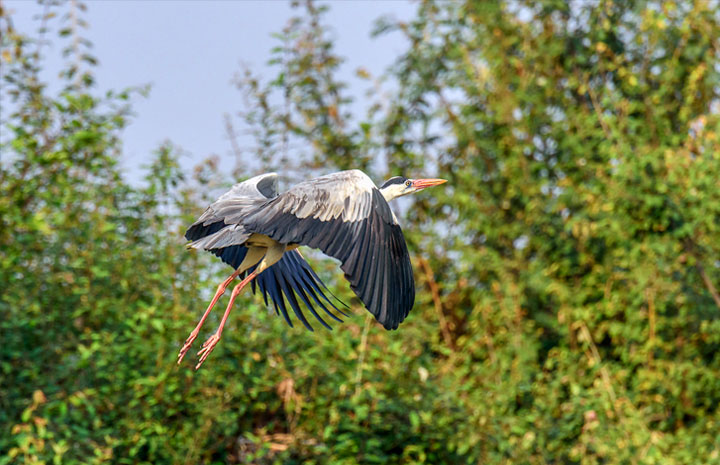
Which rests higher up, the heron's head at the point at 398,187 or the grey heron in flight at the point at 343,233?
the heron's head at the point at 398,187

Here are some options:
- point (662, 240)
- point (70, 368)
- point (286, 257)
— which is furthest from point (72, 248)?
point (662, 240)

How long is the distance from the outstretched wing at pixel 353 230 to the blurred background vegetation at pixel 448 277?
244cm

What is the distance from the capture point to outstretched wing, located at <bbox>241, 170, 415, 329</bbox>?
354 cm

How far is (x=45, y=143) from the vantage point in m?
7.07

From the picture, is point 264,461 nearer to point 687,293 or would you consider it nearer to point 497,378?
point 497,378

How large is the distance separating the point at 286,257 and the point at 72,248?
7.47 ft

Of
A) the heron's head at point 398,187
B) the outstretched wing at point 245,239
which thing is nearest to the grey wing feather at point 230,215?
the outstretched wing at point 245,239

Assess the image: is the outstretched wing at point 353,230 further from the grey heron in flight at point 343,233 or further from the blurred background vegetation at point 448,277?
the blurred background vegetation at point 448,277

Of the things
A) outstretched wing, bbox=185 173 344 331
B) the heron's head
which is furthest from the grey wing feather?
the heron's head

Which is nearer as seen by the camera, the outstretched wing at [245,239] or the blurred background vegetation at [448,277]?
the outstretched wing at [245,239]

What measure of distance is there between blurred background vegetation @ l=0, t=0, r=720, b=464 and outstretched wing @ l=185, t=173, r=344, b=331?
1.46 metres

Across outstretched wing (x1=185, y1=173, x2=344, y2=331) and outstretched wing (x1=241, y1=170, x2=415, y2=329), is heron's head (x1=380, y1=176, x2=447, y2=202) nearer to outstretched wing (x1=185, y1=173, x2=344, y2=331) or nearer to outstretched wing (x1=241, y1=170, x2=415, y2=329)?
outstretched wing (x1=185, y1=173, x2=344, y2=331)

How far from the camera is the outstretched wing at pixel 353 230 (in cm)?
354

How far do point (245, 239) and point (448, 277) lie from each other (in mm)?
4591
